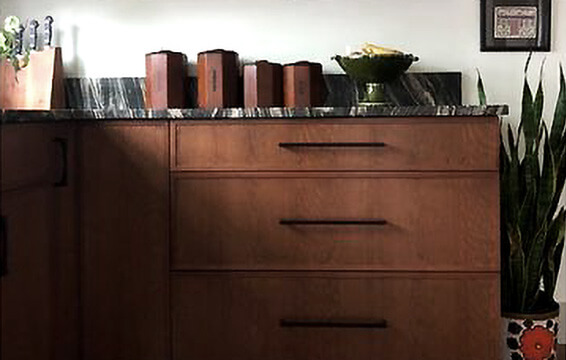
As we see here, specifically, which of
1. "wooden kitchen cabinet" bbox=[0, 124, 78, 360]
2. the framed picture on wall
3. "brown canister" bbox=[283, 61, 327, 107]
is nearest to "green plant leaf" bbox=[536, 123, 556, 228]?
Result: the framed picture on wall

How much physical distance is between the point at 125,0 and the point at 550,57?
1411mm

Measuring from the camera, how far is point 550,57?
2.79 metres

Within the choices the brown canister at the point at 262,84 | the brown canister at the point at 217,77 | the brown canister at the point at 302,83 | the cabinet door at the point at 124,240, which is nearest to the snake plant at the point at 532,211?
the brown canister at the point at 302,83

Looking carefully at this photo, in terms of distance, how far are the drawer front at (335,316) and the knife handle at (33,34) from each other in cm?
98

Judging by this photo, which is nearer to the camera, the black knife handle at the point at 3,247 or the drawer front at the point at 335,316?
the black knife handle at the point at 3,247

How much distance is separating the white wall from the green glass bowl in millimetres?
222

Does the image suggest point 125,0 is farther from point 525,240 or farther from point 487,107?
point 525,240

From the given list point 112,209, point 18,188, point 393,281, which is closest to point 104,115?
point 112,209

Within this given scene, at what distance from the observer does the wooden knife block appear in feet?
8.98

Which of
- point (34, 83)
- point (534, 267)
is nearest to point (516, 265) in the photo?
point (534, 267)

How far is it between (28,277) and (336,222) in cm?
82

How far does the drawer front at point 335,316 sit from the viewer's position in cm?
235

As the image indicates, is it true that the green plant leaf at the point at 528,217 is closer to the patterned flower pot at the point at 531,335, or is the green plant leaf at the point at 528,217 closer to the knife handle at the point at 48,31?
the patterned flower pot at the point at 531,335

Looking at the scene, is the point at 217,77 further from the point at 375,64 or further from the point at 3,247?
the point at 3,247
